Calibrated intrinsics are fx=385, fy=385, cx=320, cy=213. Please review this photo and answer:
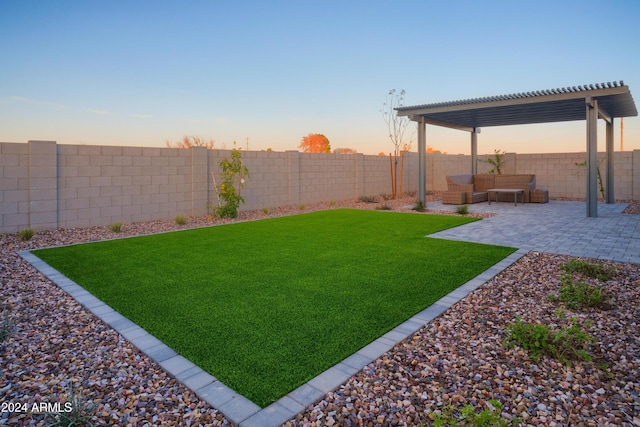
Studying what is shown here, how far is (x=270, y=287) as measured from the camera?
3.74m

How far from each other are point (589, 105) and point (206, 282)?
8971 millimetres

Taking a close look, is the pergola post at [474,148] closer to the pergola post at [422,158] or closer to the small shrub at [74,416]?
the pergola post at [422,158]

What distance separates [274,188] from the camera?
35.3ft

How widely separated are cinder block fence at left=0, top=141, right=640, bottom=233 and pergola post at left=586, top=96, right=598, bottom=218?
4830 millimetres

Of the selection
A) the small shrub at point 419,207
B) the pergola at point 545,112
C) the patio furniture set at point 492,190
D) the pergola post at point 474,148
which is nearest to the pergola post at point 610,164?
the pergola at point 545,112

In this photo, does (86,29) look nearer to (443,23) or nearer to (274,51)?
(274,51)

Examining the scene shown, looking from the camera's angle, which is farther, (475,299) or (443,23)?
(443,23)

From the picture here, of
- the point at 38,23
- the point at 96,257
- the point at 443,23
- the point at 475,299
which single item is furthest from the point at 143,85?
the point at 475,299

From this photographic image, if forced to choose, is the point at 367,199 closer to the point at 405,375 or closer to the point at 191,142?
the point at 191,142

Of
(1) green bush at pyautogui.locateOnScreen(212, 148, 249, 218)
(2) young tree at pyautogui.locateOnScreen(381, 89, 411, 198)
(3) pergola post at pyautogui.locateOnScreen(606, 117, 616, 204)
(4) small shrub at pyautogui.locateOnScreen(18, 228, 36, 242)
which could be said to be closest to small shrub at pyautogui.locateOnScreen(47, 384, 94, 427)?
(4) small shrub at pyautogui.locateOnScreen(18, 228, 36, 242)

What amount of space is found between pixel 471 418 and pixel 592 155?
29.5 feet

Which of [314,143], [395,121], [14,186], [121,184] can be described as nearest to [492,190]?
[395,121]

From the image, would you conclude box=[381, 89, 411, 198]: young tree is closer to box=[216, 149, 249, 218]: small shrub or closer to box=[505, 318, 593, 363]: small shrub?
box=[216, 149, 249, 218]: small shrub

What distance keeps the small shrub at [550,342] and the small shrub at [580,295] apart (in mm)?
700
